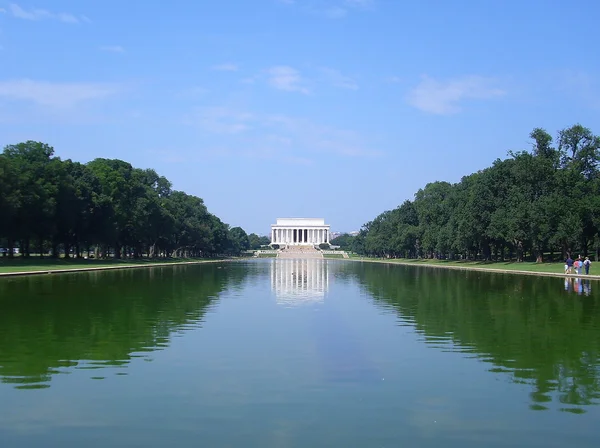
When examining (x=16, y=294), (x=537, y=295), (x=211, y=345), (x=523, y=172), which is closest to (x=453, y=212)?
(x=523, y=172)

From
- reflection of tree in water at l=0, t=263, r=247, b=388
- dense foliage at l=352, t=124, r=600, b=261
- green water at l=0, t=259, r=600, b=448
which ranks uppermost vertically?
dense foliage at l=352, t=124, r=600, b=261

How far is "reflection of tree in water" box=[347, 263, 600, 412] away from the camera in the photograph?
11.0m

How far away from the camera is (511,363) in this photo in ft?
41.8

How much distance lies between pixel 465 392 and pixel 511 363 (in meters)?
2.76

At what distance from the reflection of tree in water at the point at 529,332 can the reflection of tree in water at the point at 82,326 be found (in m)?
7.13

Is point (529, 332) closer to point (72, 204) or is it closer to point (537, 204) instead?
point (537, 204)

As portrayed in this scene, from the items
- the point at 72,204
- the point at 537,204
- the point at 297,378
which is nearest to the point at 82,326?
the point at 297,378

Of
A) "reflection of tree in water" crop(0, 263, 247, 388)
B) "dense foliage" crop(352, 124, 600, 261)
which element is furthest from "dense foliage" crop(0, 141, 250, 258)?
"dense foliage" crop(352, 124, 600, 261)

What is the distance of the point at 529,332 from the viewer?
55.4ft

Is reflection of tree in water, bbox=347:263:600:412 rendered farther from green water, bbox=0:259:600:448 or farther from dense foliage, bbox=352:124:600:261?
dense foliage, bbox=352:124:600:261

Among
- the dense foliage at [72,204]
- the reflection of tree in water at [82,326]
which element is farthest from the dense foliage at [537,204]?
the reflection of tree in water at [82,326]

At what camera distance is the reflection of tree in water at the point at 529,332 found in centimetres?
1102

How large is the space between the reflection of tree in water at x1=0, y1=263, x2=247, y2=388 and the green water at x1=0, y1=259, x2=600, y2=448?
3.1 inches

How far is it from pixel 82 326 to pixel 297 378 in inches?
325
